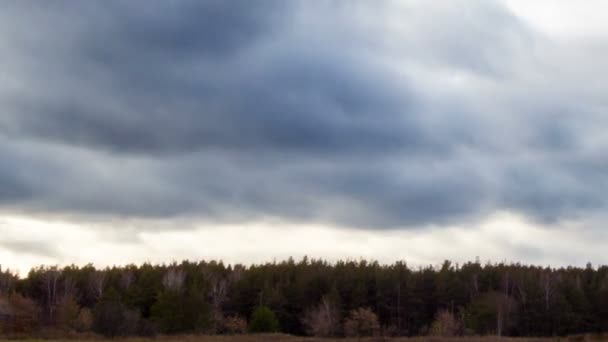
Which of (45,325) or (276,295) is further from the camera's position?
(276,295)

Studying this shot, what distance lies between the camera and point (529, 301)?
11850 cm

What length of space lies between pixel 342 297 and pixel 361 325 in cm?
1446

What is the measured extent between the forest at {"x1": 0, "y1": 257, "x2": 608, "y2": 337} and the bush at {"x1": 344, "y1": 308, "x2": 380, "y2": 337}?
16 centimetres

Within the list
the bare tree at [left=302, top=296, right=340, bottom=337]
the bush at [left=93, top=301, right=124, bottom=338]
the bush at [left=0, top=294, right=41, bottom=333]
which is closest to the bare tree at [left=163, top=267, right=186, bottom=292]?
the bare tree at [left=302, top=296, right=340, bottom=337]

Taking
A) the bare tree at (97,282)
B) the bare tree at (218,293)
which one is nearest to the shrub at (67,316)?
the bare tree at (218,293)

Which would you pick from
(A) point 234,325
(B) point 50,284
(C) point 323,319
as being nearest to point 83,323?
(A) point 234,325

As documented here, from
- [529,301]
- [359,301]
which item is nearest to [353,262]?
[359,301]

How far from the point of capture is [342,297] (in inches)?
4867

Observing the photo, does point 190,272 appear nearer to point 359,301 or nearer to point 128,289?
point 128,289

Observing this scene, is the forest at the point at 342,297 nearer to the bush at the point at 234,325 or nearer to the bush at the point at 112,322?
the bush at the point at 234,325

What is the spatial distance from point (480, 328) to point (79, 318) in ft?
143

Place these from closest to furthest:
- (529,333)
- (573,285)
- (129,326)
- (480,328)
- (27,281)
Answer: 1. (129,326)
2. (480,328)
3. (529,333)
4. (573,285)
5. (27,281)

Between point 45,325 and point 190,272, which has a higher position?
point 190,272

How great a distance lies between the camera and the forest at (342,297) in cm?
10606
